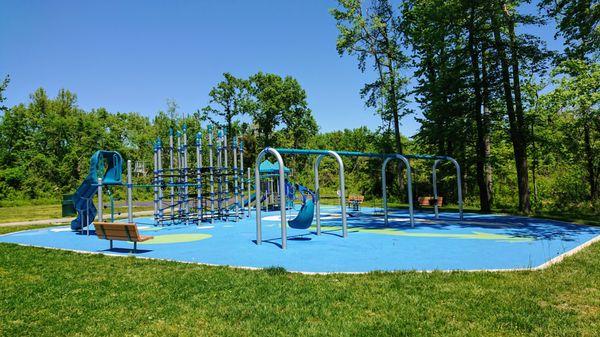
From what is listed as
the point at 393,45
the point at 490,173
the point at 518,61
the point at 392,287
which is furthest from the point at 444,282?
the point at 393,45

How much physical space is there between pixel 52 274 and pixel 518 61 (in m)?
19.3

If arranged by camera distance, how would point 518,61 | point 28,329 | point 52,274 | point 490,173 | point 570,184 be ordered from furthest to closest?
point 490,173, point 570,184, point 518,61, point 52,274, point 28,329

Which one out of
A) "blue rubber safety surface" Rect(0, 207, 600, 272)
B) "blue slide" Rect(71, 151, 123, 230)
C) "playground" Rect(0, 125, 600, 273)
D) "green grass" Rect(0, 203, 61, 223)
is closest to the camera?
"blue rubber safety surface" Rect(0, 207, 600, 272)

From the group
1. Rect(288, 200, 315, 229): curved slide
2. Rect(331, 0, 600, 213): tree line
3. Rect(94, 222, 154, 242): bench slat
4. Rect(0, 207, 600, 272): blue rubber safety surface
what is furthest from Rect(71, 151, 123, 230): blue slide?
Rect(331, 0, 600, 213): tree line

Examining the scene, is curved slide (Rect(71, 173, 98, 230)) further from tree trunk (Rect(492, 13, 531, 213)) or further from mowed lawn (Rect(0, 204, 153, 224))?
tree trunk (Rect(492, 13, 531, 213))

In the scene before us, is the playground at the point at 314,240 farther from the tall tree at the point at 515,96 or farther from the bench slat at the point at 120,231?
the tall tree at the point at 515,96

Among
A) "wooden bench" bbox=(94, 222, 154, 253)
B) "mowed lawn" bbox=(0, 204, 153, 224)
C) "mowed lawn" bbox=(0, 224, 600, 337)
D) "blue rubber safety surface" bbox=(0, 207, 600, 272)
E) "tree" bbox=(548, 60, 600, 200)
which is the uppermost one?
"tree" bbox=(548, 60, 600, 200)

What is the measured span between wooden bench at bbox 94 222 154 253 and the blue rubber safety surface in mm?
460

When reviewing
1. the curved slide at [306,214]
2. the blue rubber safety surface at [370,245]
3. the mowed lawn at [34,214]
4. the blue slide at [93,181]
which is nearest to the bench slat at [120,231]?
the blue rubber safety surface at [370,245]

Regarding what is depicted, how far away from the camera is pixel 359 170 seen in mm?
34438

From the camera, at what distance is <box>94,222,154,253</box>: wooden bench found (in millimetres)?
9688

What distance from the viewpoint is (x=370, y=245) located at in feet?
33.7

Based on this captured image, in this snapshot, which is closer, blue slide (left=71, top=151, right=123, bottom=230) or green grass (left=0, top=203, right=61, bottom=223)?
blue slide (left=71, top=151, right=123, bottom=230)

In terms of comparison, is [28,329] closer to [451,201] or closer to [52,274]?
[52,274]
